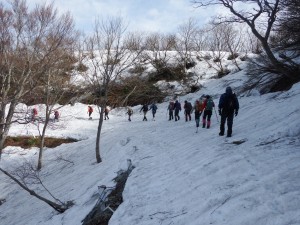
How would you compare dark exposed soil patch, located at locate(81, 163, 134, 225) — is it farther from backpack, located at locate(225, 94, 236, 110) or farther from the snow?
backpack, located at locate(225, 94, 236, 110)

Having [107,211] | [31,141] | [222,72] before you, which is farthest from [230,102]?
[222,72]

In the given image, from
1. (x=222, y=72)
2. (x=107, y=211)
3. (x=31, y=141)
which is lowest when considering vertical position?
(x=107, y=211)

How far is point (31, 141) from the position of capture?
26.2m

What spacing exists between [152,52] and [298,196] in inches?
1618

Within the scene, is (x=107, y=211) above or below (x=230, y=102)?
below

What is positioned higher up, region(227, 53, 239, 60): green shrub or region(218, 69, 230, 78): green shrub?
region(227, 53, 239, 60): green shrub

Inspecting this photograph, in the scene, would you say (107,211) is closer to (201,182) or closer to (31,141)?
(201,182)

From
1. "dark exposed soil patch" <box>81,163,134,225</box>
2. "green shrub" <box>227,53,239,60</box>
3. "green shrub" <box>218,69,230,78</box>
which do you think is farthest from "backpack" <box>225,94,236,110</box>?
"green shrub" <box>227,53,239,60</box>

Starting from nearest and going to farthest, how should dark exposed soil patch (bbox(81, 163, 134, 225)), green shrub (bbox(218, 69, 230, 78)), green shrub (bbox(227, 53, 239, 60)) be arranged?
dark exposed soil patch (bbox(81, 163, 134, 225)) → green shrub (bbox(218, 69, 230, 78)) → green shrub (bbox(227, 53, 239, 60))

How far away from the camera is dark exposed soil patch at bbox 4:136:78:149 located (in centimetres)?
2613

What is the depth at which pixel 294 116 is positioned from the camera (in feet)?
33.8

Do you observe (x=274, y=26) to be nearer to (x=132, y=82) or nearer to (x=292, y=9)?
(x=292, y=9)

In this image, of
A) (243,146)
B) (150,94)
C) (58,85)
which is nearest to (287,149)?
(243,146)

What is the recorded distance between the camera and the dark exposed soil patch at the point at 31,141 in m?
26.1
